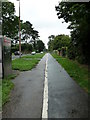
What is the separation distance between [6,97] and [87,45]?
337cm

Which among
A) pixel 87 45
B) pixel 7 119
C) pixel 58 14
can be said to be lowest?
pixel 7 119

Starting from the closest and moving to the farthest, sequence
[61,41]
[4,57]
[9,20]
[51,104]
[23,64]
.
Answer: [51,104]
[4,57]
[23,64]
[9,20]
[61,41]

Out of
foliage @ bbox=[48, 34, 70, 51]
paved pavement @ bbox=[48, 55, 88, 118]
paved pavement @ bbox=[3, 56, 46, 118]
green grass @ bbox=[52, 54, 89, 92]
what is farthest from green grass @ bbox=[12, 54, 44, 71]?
foliage @ bbox=[48, 34, 70, 51]

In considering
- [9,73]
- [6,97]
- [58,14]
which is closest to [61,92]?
[6,97]

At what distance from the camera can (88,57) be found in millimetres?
4457

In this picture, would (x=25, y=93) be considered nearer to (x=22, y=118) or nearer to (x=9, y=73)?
(x=22, y=118)

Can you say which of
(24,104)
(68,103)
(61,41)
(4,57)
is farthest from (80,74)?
(61,41)

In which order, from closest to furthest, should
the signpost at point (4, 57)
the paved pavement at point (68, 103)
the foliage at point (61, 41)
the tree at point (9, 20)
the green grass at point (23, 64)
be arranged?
the paved pavement at point (68, 103), the signpost at point (4, 57), the green grass at point (23, 64), the tree at point (9, 20), the foliage at point (61, 41)

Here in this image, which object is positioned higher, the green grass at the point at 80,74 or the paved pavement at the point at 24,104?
the green grass at the point at 80,74

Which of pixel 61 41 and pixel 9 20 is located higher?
pixel 9 20

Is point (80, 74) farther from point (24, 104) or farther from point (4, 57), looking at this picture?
point (24, 104)

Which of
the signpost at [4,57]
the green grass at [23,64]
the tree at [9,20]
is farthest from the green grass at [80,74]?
the tree at [9,20]

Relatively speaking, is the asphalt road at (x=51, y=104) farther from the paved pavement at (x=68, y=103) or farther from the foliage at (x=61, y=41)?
the foliage at (x=61, y=41)

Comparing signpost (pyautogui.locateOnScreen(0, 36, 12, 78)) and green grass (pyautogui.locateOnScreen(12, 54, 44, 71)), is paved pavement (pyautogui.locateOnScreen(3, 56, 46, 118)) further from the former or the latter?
green grass (pyautogui.locateOnScreen(12, 54, 44, 71))
